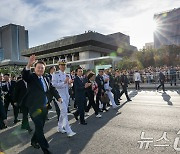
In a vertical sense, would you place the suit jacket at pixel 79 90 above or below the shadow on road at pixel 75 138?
above

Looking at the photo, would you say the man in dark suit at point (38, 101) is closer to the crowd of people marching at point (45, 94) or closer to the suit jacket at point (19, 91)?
the crowd of people marching at point (45, 94)

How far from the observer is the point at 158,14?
362 ft

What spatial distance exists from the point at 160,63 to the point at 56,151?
175 feet

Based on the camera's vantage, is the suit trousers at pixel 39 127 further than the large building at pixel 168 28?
No

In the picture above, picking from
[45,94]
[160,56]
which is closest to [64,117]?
[45,94]

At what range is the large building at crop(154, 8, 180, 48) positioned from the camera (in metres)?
104

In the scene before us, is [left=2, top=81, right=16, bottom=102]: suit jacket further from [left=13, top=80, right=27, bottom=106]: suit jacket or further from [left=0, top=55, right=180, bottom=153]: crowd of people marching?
[left=13, top=80, right=27, bottom=106]: suit jacket

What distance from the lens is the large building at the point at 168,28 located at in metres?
104

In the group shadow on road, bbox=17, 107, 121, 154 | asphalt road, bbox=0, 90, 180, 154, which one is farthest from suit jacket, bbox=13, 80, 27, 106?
shadow on road, bbox=17, 107, 121, 154

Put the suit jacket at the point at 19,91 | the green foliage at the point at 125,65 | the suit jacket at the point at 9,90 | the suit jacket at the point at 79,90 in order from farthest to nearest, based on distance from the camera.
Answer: the green foliage at the point at 125,65
the suit jacket at the point at 9,90
the suit jacket at the point at 19,91
the suit jacket at the point at 79,90

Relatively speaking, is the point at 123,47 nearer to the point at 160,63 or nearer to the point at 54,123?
the point at 160,63

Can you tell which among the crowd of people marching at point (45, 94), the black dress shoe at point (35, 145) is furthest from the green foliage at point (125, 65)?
the black dress shoe at point (35, 145)

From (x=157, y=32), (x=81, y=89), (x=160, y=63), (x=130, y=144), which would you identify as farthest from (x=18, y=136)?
(x=157, y=32)

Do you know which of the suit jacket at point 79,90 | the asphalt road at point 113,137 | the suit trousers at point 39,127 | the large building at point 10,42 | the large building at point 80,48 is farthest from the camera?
the large building at point 10,42
